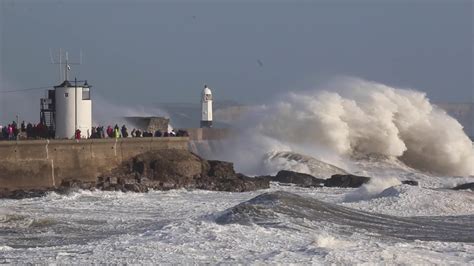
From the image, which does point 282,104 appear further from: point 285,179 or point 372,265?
point 372,265

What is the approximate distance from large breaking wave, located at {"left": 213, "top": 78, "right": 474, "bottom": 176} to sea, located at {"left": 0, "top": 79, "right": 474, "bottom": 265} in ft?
Result: 0.25

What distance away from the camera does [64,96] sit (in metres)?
23.7

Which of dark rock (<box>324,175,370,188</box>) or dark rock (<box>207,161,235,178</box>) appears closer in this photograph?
dark rock (<box>207,161,235,178</box>)

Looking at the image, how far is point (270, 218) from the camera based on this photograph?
1441 centimetres

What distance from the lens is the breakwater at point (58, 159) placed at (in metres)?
21.3

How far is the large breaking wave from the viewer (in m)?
34.2

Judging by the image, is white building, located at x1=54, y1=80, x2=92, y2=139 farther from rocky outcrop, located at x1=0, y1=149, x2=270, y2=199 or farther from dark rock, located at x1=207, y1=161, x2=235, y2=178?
dark rock, located at x1=207, y1=161, x2=235, y2=178

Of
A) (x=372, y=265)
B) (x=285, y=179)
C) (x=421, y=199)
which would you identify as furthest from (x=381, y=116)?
(x=372, y=265)

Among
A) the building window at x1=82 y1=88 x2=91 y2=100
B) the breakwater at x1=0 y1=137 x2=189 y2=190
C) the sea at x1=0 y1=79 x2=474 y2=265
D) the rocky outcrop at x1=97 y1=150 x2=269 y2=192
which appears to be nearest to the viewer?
the sea at x1=0 y1=79 x2=474 y2=265

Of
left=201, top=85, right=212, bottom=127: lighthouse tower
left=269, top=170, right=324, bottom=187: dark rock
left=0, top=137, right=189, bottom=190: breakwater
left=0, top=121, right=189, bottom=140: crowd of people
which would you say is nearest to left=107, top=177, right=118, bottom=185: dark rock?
left=0, top=137, right=189, bottom=190: breakwater

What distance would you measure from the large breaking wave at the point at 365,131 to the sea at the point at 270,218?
0.25 feet

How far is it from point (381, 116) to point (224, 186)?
13662mm

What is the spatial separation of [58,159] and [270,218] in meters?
8.76

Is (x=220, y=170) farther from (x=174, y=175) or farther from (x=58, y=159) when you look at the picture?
(x=58, y=159)
